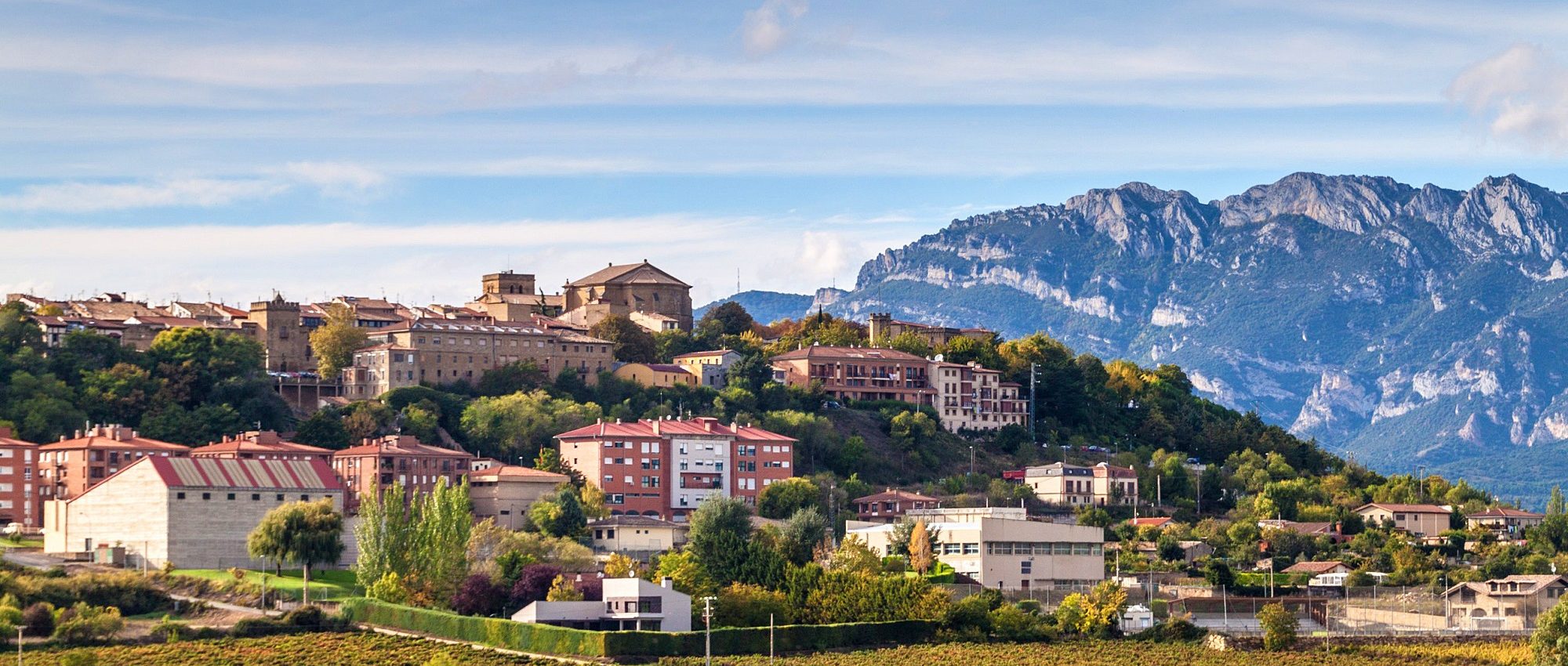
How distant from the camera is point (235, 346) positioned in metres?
121

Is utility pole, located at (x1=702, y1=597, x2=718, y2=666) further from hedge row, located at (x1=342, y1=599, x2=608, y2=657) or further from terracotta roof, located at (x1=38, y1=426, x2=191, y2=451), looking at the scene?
terracotta roof, located at (x1=38, y1=426, x2=191, y2=451)

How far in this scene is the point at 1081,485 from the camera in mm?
129625

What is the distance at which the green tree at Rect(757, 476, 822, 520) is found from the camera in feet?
370

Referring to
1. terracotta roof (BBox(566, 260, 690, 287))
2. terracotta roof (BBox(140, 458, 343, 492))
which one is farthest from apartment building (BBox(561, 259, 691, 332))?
terracotta roof (BBox(140, 458, 343, 492))

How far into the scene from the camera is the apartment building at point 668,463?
115 m

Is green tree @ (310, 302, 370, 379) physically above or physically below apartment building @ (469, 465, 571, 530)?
above

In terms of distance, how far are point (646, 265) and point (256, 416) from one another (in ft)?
147

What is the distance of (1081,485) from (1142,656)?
4926 centimetres

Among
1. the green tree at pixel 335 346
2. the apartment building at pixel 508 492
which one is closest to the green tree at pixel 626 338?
the green tree at pixel 335 346

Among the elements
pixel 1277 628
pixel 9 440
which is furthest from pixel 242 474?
pixel 1277 628

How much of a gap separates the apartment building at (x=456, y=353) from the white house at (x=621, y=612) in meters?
Result: 48.5

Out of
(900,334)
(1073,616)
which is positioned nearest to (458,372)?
(900,334)

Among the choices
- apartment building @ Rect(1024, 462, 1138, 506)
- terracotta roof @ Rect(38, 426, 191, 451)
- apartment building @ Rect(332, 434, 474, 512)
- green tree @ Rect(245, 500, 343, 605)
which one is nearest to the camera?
green tree @ Rect(245, 500, 343, 605)

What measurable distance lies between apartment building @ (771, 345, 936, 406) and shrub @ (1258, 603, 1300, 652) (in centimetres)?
5561
